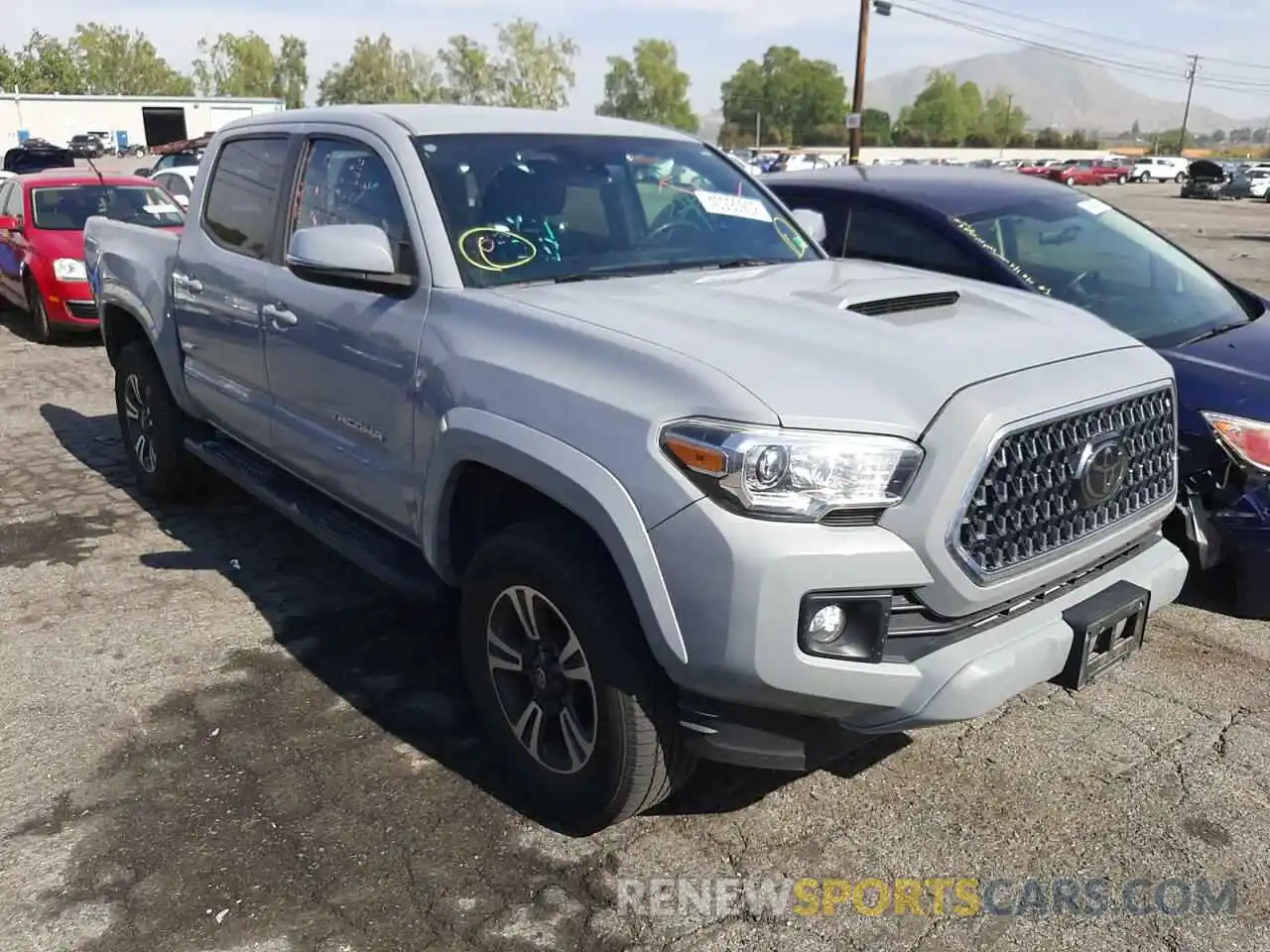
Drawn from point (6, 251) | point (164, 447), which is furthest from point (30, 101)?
point (164, 447)

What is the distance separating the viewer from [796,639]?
94.0 inches

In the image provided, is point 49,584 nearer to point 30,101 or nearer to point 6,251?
point 6,251

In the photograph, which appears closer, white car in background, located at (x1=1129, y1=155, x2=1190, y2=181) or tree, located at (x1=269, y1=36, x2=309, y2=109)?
white car in background, located at (x1=1129, y1=155, x2=1190, y2=181)

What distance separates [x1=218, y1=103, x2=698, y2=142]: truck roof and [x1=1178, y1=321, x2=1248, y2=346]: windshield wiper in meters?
2.22

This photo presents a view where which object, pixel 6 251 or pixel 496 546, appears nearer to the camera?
pixel 496 546

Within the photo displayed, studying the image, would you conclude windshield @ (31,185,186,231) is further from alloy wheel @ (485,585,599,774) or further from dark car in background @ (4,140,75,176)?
dark car in background @ (4,140,75,176)

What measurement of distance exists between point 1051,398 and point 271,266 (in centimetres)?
291

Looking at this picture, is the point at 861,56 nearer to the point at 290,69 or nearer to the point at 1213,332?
the point at 1213,332

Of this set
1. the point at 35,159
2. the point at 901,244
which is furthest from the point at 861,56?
the point at 901,244

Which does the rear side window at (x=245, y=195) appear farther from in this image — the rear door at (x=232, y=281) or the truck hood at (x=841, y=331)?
the truck hood at (x=841, y=331)

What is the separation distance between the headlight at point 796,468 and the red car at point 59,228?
9.33 m

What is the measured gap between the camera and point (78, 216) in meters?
11.1

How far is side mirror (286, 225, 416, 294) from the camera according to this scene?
324 centimetres

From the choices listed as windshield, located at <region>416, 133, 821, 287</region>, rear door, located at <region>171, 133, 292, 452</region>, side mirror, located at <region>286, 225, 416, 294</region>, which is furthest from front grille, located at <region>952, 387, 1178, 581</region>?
rear door, located at <region>171, 133, 292, 452</region>
